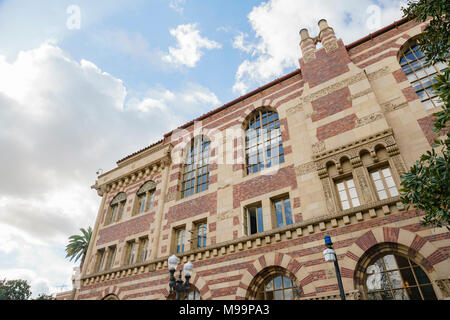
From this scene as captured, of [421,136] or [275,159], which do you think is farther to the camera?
[275,159]

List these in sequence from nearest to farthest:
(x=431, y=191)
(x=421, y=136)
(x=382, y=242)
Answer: (x=431, y=191) → (x=382, y=242) → (x=421, y=136)

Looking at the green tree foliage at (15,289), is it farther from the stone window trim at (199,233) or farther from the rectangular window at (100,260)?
the stone window trim at (199,233)

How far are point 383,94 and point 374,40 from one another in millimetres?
4366

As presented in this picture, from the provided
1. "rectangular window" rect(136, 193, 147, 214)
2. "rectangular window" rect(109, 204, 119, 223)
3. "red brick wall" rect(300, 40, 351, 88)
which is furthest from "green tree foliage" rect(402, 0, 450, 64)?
"rectangular window" rect(109, 204, 119, 223)

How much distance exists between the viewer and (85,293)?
1827cm

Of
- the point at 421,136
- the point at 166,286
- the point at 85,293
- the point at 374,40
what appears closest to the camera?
the point at 421,136

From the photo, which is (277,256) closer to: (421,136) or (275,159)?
(275,159)

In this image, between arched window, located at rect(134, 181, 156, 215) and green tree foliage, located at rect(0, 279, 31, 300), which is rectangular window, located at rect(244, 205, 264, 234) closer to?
arched window, located at rect(134, 181, 156, 215)

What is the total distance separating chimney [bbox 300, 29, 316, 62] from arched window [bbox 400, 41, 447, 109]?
4.84 meters

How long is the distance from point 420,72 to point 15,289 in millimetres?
68554

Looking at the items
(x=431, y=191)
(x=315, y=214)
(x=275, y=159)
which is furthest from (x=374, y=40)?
(x=431, y=191)

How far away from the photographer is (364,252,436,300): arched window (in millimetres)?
9180

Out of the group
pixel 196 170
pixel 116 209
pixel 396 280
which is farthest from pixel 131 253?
pixel 396 280

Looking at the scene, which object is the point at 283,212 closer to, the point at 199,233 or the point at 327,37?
the point at 199,233
